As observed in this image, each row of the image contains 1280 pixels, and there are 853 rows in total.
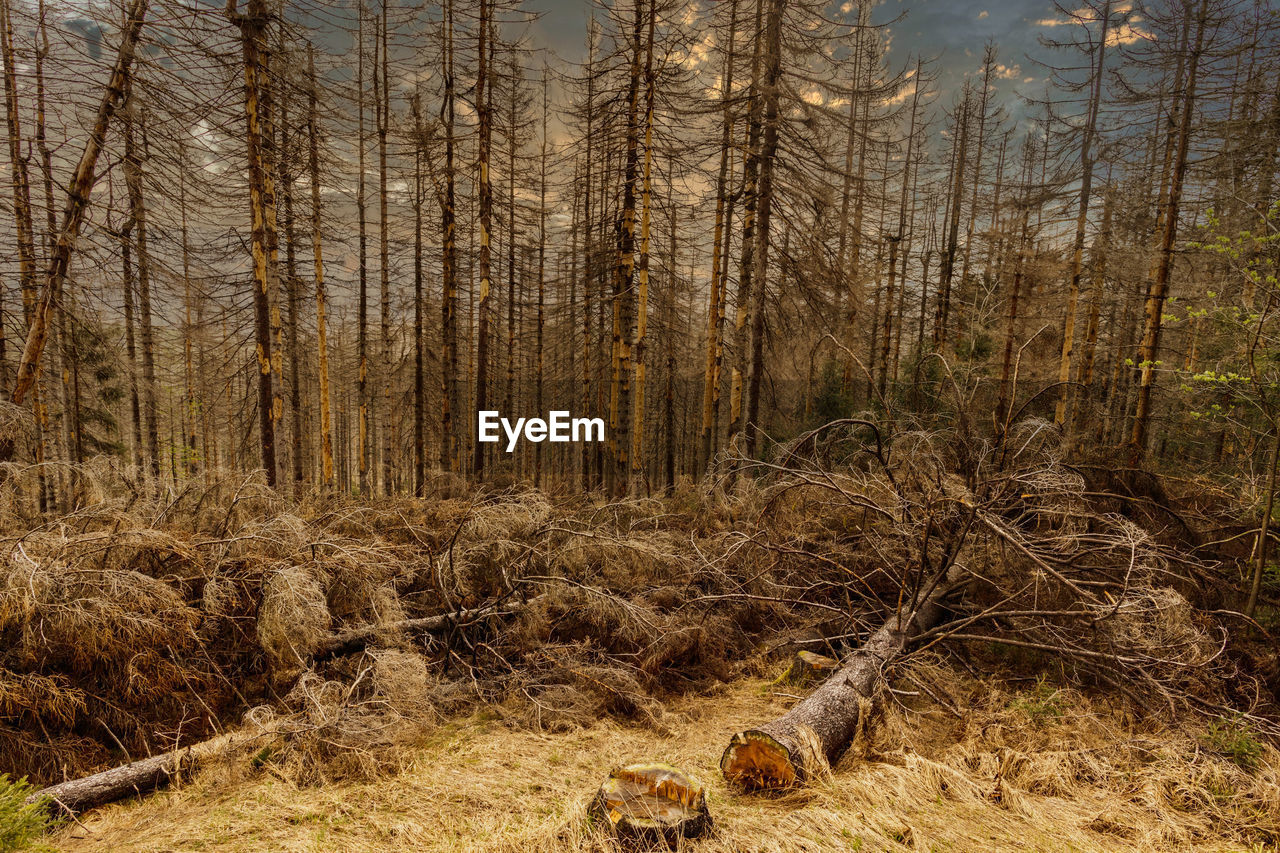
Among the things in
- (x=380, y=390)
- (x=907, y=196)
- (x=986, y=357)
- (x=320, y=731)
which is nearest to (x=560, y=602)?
(x=320, y=731)

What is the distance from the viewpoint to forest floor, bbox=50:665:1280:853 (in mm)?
2764

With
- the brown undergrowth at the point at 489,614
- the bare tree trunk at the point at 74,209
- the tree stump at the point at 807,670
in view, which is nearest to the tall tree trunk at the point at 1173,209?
the brown undergrowth at the point at 489,614

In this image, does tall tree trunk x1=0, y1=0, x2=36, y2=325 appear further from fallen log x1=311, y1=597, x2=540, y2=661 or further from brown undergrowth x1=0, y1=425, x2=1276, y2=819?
fallen log x1=311, y1=597, x2=540, y2=661

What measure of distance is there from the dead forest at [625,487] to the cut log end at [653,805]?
0.03 meters

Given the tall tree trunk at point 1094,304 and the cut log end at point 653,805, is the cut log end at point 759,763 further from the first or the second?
the tall tree trunk at point 1094,304

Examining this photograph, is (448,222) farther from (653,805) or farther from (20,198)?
(653,805)

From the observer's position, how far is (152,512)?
539 cm

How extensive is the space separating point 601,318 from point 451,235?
5940mm

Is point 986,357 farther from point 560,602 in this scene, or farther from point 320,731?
point 320,731

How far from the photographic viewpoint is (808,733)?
3.27m

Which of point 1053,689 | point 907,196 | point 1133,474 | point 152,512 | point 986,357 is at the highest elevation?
point 907,196

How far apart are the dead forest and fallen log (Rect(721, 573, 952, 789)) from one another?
26 millimetres

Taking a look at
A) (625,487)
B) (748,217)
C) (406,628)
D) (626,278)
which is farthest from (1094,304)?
(406,628)

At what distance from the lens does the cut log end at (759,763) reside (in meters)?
3.20
